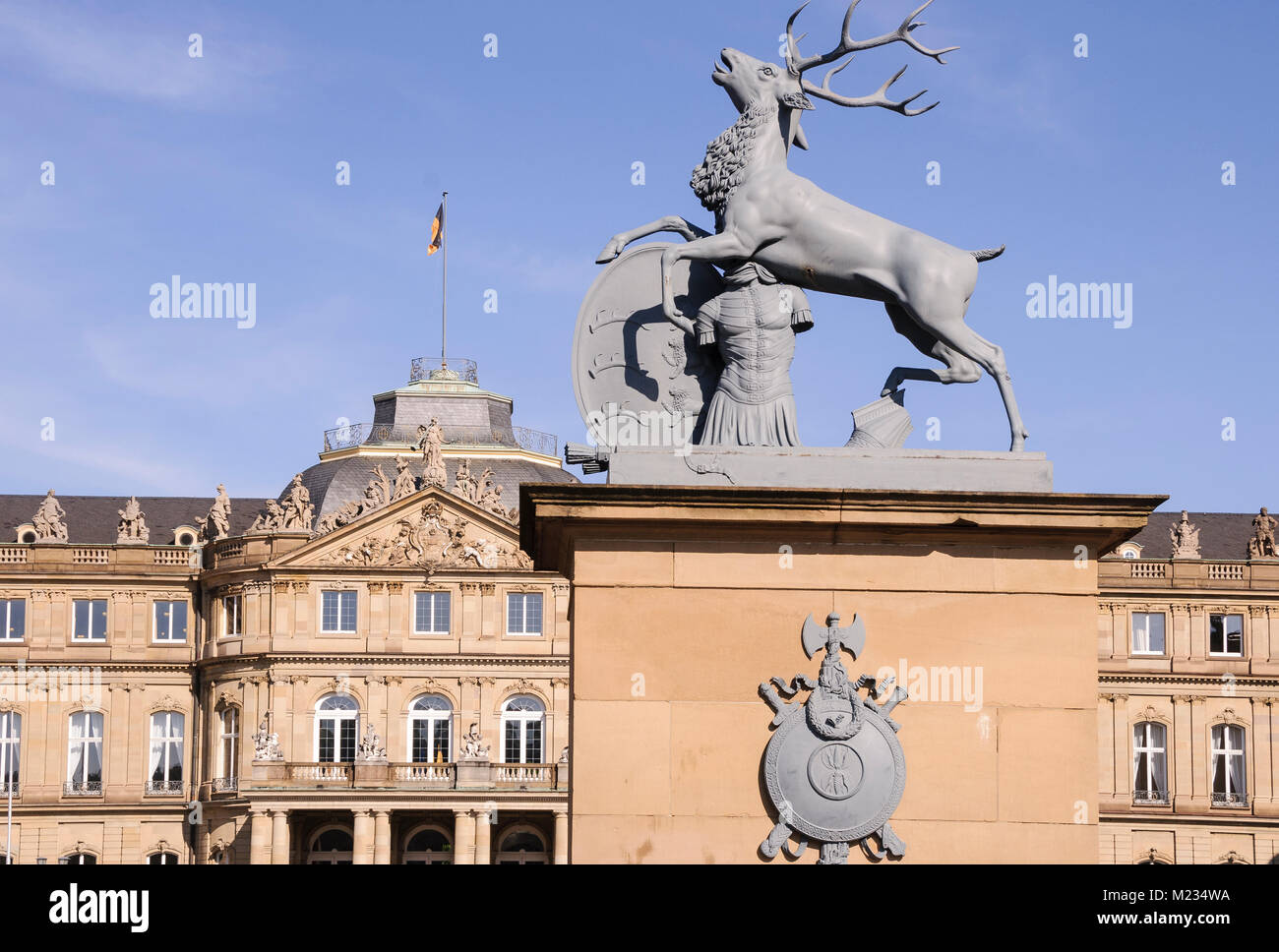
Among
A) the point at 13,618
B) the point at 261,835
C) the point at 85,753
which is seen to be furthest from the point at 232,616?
the point at 261,835

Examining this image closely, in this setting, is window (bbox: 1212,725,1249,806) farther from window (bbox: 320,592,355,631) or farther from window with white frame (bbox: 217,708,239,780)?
Result: window with white frame (bbox: 217,708,239,780)

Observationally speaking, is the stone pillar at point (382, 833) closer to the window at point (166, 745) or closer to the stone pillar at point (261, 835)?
the stone pillar at point (261, 835)

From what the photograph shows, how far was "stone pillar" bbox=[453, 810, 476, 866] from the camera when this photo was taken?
61.5 meters

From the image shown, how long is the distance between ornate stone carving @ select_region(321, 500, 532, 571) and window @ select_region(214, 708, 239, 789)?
624cm

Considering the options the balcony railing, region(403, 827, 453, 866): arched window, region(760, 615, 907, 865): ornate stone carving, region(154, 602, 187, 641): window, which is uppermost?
region(154, 602, 187, 641): window

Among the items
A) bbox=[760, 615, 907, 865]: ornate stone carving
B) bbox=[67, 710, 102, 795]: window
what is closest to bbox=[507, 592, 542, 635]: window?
bbox=[67, 710, 102, 795]: window

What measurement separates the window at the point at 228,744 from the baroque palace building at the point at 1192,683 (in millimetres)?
29131

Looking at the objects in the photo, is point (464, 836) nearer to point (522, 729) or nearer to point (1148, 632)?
point (522, 729)

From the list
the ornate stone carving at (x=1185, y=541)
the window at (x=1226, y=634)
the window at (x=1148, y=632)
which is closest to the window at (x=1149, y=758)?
the window at (x=1148, y=632)

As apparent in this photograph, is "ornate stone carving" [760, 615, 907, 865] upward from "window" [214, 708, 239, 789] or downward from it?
upward

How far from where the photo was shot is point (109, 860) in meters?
64.4

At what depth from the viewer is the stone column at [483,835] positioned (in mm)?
61531

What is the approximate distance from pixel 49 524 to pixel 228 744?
10304 mm
